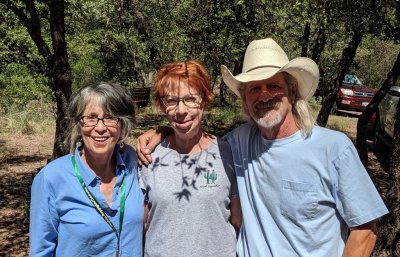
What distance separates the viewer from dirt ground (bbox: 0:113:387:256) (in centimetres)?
560

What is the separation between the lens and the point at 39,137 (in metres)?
12.0

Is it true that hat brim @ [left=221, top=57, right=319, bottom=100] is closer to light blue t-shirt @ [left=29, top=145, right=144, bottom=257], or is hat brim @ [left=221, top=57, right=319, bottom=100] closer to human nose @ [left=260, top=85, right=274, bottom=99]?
human nose @ [left=260, top=85, right=274, bottom=99]

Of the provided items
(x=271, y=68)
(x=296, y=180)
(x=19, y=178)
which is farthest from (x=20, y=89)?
(x=296, y=180)

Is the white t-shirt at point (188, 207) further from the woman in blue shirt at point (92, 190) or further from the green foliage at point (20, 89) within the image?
the green foliage at point (20, 89)

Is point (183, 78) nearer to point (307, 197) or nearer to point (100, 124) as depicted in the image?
point (100, 124)

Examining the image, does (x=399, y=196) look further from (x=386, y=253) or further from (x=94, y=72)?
(x=94, y=72)

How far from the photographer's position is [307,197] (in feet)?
7.36

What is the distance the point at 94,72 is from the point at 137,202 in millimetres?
15433

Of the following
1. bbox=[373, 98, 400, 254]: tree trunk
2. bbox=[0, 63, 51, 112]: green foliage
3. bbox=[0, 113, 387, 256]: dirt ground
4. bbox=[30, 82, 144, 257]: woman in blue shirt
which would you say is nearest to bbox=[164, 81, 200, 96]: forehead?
bbox=[30, 82, 144, 257]: woman in blue shirt

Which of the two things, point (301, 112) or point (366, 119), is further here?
point (366, 119)

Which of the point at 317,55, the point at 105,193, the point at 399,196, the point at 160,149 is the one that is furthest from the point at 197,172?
the point at 317,55

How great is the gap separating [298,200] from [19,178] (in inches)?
Answer: 266

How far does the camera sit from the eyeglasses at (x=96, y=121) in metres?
2.31

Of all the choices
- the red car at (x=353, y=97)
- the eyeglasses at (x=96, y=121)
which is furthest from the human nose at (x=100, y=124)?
the red car at (x=353, y=97)
